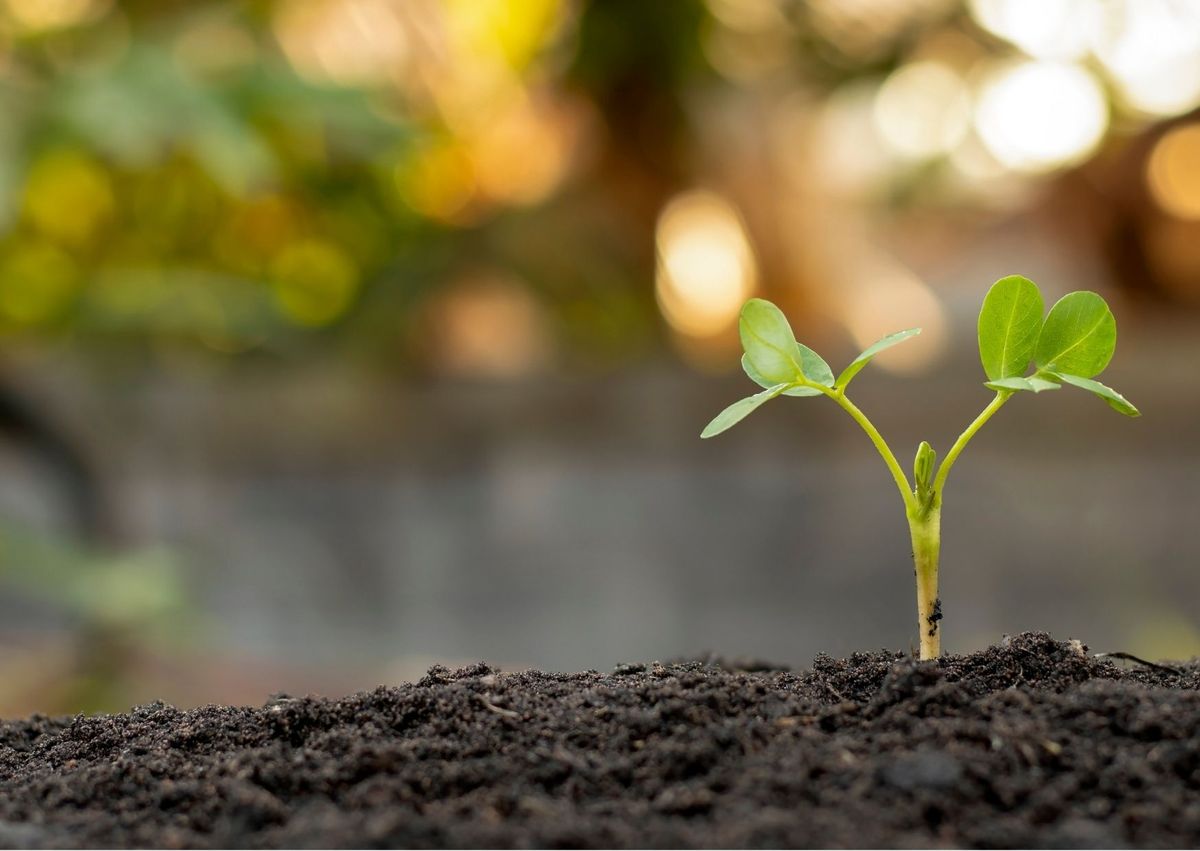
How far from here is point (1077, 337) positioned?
0.46 metres

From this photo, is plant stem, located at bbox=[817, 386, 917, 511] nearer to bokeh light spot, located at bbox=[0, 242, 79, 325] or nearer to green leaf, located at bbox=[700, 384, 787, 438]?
green leaf, located at bbox=[700, 384, 787, 438]

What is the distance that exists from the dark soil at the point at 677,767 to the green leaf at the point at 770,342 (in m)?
0.12

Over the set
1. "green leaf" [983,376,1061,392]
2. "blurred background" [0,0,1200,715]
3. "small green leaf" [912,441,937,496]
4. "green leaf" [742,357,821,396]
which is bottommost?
"small green leaf" [912,441,937,496]

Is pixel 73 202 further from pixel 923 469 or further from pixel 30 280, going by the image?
pixel 923 469

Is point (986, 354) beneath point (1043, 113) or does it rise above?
beneath

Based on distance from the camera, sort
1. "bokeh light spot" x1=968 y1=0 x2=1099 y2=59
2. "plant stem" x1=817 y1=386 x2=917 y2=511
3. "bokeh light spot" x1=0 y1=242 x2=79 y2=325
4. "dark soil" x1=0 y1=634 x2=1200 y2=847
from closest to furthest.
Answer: "dark soil" x1=0 y1=634 x2=1200 y2=847
"plant stem" x1=817 y1=386 x2=917 y2=511
"bokeh light spot" x1=968 y1=0 x2=1099 y2=59
"bokeh light spot" x1=0 y1=242 x2=79 y2=325

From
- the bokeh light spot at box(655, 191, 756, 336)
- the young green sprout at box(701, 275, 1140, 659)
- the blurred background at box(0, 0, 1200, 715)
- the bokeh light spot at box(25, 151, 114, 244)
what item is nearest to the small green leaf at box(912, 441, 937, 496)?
the young green sprout at box(701, 275, 1140, 659)

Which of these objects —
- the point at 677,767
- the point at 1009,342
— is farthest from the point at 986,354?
the point at 677,767

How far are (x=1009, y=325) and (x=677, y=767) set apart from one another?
217mm

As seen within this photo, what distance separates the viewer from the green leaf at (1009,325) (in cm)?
46

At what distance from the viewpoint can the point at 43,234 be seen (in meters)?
2.74

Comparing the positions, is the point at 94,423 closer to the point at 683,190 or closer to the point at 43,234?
the point at 43,234

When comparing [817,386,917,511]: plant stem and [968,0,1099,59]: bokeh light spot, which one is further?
→ [968,0,1099,59]: bokeh light spot

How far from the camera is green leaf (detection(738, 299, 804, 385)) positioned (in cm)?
45
